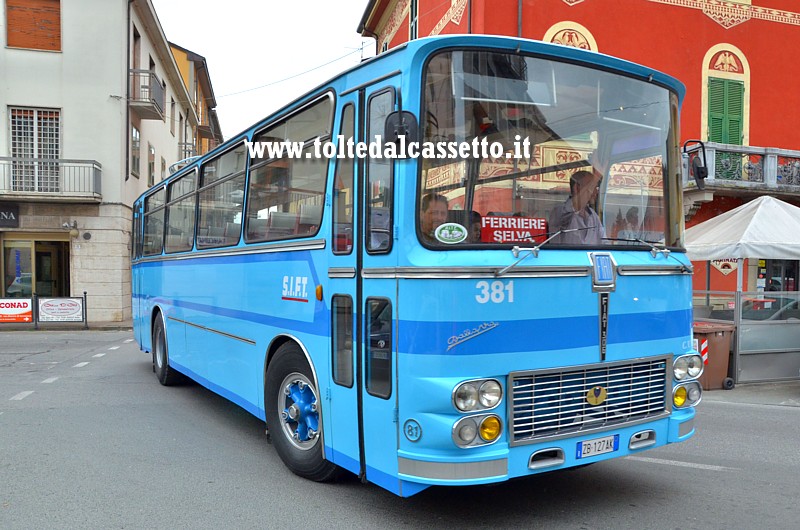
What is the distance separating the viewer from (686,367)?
4.60 meters

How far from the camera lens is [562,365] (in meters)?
3.97

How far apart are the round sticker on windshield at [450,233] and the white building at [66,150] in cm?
2048

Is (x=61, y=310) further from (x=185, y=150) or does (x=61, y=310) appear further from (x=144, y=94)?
(x=185, y=150)

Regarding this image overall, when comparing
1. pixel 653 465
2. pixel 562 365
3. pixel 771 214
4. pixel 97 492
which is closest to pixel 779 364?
pixel 771 214

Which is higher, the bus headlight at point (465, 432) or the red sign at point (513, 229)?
the red sign at point (513, 229)

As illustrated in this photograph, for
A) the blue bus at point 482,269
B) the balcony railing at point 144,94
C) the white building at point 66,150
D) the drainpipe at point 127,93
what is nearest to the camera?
the blue bus at point 482,269

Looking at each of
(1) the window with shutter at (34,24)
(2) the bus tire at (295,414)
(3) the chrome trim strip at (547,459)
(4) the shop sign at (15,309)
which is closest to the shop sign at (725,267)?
(2) the bus tire at (295,414)

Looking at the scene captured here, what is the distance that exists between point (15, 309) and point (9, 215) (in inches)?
165

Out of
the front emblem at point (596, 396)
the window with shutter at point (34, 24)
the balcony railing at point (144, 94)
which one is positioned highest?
the window with shutter at point (34, 24)

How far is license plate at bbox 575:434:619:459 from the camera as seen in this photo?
403 cm

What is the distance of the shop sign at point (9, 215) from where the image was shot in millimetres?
21391

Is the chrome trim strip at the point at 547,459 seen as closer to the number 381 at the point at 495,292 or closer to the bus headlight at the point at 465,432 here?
the bus headlight at the point at 465,432

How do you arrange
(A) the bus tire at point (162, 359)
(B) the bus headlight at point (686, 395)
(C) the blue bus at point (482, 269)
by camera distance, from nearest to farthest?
(C) the blue bus at point (482, 269) → (B) the bus headlight at point (686, 395) → (A) the bus tire at point (162, 359)

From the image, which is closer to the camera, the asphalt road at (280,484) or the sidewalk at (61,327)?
the asphalt road at (280,484)
